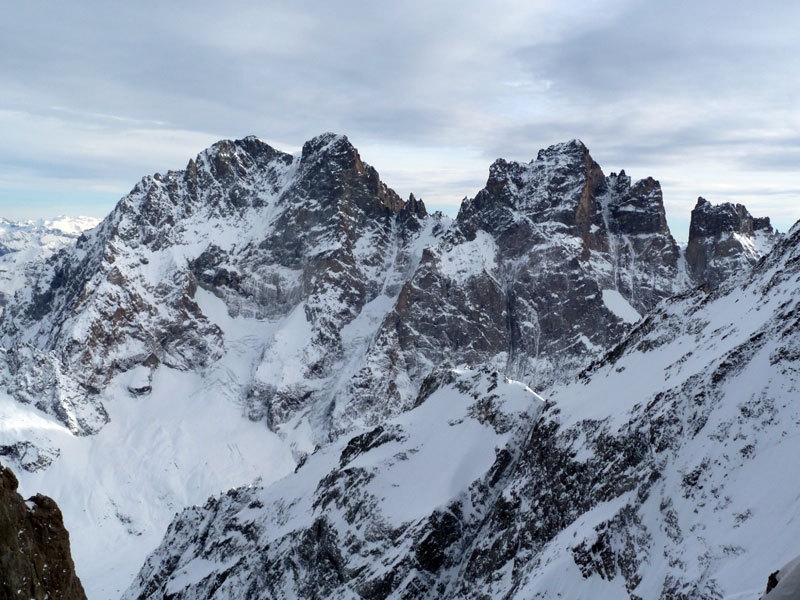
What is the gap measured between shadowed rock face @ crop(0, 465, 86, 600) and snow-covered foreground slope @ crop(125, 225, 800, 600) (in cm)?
3192

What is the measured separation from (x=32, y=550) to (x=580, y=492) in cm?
4033

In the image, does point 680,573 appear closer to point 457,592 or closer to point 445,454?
point 457,592

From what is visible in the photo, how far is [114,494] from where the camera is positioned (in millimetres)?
199625

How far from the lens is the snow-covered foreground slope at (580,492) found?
42000 mm

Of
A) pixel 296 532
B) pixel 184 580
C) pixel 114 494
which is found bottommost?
pixel 114 494

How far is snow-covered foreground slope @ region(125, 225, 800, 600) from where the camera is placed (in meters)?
42.0

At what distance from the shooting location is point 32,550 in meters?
30.7

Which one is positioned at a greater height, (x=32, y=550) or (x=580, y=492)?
(x=32, y=550)

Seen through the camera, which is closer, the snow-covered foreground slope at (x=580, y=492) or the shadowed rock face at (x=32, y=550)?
the shadowed rock face at (x=32, y=550)

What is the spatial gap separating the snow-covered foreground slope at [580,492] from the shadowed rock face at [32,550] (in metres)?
31.9

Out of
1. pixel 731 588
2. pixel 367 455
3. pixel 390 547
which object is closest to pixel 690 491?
pixel 731 588

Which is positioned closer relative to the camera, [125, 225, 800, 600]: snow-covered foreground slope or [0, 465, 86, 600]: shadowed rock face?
[0, 465, 86, 600]: shadowed rock face

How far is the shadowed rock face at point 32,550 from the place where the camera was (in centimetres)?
2864

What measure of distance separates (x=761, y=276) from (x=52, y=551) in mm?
60626
